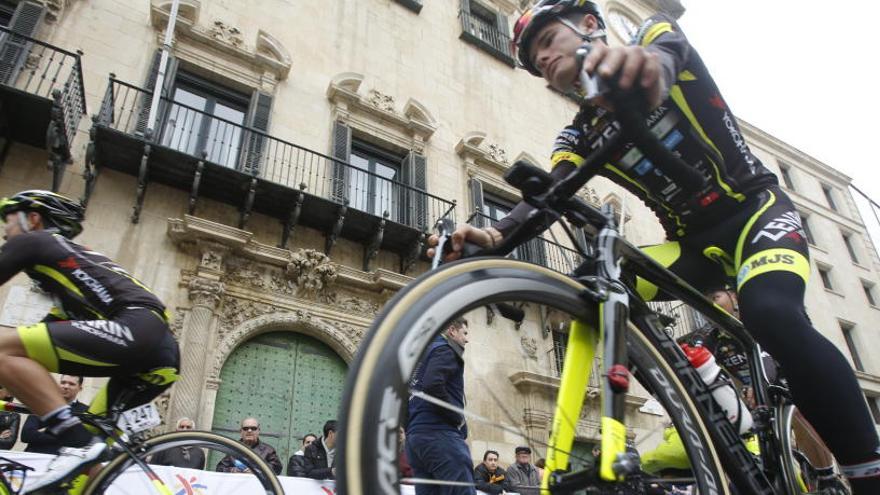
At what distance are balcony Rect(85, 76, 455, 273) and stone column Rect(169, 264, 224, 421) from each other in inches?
52.7

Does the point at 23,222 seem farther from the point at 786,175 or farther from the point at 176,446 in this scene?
the point at 786,175

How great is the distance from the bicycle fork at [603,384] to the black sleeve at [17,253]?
2745 mm

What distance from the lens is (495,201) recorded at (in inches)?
548

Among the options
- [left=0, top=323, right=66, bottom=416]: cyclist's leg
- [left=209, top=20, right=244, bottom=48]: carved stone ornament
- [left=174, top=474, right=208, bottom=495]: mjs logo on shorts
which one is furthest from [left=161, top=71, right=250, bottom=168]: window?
[left=0, top=323, right=66, bottom=416]: cyclist's leg

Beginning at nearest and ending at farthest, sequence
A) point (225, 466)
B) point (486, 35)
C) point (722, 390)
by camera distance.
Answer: point (722, 390), point (225, 466), point (486, 35)

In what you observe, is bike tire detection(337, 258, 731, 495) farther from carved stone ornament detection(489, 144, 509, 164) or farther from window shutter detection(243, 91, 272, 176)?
carved stone ornament detection(489, 144, 509, 164)

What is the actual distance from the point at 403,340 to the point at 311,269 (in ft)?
29.0

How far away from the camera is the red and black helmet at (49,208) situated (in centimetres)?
307

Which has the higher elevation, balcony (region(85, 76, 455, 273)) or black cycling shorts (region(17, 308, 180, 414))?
balcony (region(85, 76, 455, 273))

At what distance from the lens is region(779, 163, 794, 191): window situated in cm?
2647

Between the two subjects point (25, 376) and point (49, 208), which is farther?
point (49, 208)

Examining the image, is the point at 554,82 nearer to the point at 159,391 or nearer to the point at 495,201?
the point at 159,391

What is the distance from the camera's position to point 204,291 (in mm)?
8383

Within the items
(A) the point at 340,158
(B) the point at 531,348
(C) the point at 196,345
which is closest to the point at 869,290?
(B) the point at 531,348
